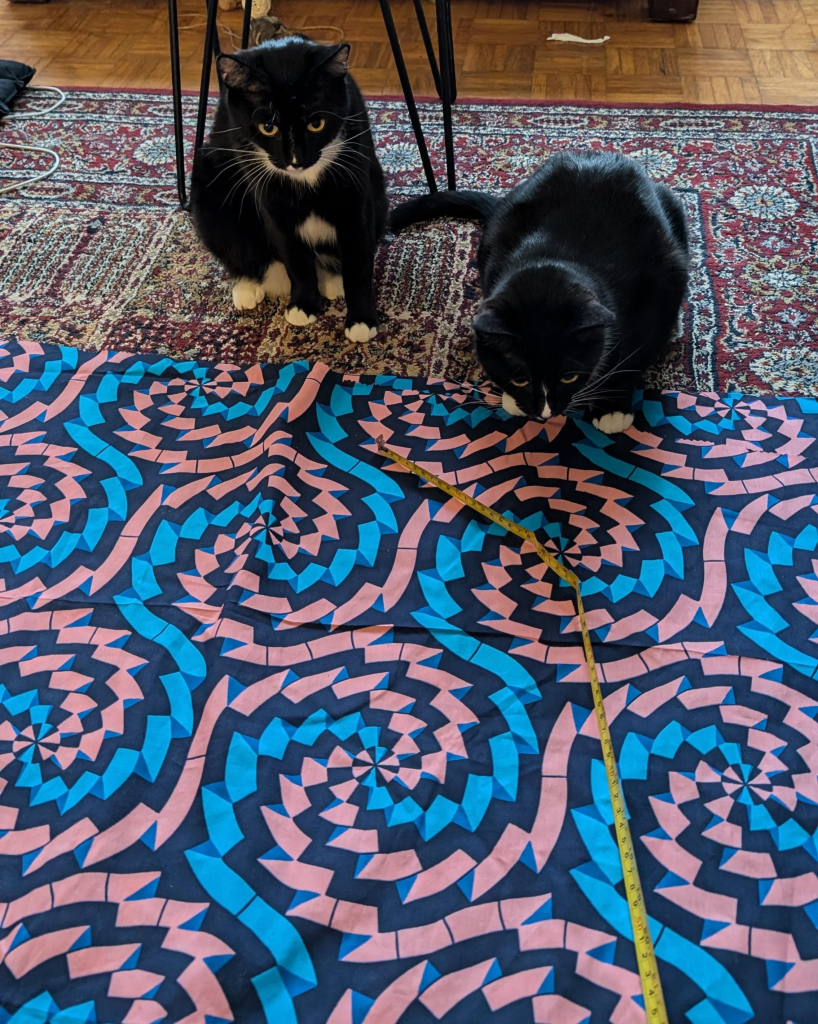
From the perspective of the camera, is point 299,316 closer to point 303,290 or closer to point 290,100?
point 303,290

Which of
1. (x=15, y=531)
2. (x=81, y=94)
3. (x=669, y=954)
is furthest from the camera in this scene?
(x=81, y=94)

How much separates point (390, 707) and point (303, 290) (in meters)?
0.86

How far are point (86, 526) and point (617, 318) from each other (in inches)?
33.2

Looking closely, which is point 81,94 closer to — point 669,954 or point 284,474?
point 284,474

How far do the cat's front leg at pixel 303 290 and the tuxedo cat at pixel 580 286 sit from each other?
318 mm

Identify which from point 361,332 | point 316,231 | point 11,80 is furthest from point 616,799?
point 11,80

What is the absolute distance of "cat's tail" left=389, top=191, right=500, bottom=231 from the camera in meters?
1.64

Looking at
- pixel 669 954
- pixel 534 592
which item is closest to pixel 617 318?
pixel 534 592

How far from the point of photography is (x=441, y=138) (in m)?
2.06

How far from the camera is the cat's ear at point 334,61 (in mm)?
1245

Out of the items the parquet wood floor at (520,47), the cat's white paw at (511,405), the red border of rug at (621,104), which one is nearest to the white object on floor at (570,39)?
the parquet wood floor at (520,47)

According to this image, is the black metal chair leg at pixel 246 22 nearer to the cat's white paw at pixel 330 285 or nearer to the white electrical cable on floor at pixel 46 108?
the cat's white paw at pixel 330 285

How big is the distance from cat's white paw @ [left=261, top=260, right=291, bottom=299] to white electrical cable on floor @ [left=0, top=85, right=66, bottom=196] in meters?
0.78

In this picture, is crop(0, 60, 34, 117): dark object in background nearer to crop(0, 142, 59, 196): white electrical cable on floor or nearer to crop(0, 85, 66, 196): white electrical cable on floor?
crop(0, 85, 66, 196): white electrical cable on floor
